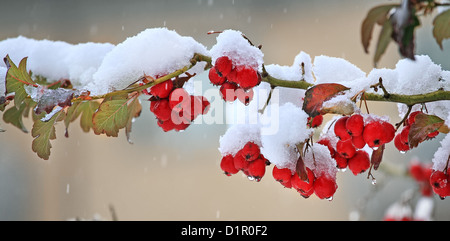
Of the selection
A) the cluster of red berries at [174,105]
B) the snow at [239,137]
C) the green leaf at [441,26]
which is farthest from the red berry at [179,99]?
the green leaf at [441,26]

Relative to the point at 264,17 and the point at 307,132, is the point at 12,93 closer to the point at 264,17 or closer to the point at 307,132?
the point at 307,132

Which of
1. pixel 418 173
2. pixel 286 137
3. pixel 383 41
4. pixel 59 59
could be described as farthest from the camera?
pixel 418 173

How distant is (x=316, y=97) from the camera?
0.57m

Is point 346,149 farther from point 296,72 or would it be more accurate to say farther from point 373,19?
point 373,19

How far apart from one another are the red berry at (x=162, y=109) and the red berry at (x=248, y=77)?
0.12 metres

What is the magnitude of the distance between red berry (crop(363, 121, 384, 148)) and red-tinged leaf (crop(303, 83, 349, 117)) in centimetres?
7

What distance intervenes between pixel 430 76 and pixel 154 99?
412mm

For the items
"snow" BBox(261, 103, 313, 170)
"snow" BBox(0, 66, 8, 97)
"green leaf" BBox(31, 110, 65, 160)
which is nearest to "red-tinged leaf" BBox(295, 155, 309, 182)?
"snow" BBox(261, 103, 313, 170)

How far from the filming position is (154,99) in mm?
643

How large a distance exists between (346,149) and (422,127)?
0.12 metres

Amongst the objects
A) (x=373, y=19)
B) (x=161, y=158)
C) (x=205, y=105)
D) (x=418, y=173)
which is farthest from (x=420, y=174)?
(x=161, y=158)

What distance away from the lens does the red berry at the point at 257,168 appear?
67 cm

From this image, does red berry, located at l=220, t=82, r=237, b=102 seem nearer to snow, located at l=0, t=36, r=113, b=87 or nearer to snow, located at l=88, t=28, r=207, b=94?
snow, located at l=88, t=28, r=207, b=94
